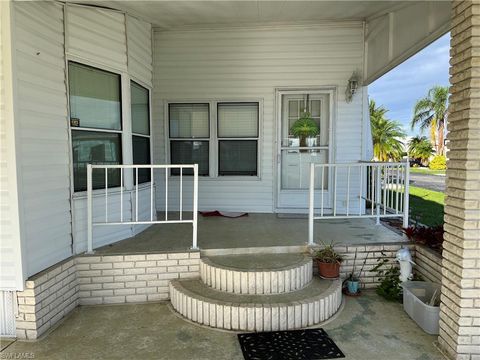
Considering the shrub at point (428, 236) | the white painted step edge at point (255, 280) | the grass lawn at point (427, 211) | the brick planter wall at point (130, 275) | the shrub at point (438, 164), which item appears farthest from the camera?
the shrub at point (438, 164)

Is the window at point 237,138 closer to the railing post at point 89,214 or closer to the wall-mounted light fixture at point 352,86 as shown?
the wall-mounted light fixture at point 352,86

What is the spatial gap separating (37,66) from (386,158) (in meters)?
22.8

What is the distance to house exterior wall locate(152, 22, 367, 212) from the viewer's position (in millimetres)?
5254

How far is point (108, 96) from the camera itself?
3.76m

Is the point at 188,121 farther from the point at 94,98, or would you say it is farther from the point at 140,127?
the point at 94,98

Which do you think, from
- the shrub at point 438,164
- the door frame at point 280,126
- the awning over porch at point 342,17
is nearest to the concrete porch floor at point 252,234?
the door frame at point 280,126

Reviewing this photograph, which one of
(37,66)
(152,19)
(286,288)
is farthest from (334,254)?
(152,19)

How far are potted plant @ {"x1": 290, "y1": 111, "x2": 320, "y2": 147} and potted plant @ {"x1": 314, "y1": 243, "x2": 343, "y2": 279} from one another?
244 cm

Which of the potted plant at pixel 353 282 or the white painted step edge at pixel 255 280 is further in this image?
the potted plant at pixel 353 282

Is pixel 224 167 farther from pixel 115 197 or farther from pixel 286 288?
pixel 286 288

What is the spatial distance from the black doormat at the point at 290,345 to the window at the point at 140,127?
2.48 metres

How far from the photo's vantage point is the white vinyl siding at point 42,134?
267cm

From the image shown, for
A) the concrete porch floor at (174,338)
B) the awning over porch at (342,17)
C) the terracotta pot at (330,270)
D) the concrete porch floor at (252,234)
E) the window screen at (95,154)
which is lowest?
the concrete porch floor at (174,338)

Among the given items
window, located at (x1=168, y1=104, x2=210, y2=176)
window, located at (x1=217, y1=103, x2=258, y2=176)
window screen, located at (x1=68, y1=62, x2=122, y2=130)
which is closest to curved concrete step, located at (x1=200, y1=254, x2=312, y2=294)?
window screen, located at (x1=68, y1=62, x2=122, y2=130)
